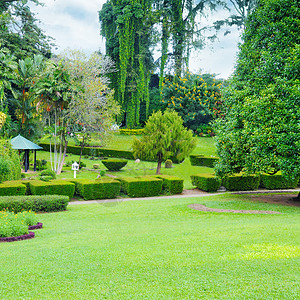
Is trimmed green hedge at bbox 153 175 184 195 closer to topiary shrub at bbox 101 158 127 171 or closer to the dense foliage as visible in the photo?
topiary shrub at bbox 101 158 127 171

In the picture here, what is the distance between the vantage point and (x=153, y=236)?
7.12m


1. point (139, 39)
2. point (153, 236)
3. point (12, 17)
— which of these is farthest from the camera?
point (139, 39)

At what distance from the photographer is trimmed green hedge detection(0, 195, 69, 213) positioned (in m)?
11.5

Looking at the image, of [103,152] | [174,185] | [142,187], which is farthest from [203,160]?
[142,187]

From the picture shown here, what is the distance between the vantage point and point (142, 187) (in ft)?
55.2

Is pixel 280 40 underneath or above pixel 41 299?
above

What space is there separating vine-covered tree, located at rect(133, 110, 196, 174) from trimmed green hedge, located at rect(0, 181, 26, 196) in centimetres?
1070

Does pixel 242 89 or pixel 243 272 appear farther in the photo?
pixel 242 89

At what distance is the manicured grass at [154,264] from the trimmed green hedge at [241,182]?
444 inches

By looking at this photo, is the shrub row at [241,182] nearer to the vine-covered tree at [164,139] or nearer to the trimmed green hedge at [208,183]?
the trimmed green hedge at [208,183]

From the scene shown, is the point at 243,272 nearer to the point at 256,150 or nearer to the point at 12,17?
the point at 256,150

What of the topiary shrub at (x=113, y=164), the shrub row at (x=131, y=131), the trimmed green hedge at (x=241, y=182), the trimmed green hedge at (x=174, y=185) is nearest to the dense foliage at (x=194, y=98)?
the shrub row at (x=131, y=131)

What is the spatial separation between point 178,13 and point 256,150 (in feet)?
128

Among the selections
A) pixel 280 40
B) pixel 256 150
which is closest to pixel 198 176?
pixel 256 150
